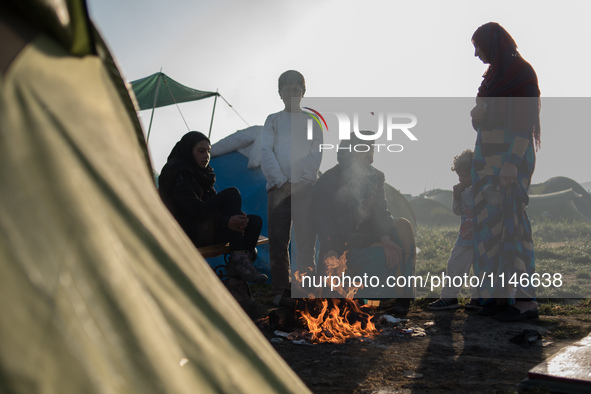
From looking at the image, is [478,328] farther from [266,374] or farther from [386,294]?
[266,374]

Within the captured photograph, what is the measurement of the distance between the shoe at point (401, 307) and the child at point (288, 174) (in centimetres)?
76

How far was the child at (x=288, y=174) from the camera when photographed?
4.59 m

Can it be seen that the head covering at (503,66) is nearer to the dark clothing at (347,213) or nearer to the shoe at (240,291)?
the dark clothing at (347,213)

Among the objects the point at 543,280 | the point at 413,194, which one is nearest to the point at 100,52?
the point at 543,280

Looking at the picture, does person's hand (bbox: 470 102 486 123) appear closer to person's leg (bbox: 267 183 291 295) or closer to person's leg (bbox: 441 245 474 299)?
person's leg (bbox: 441 245 474 299)

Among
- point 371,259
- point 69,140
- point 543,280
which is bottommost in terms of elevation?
point 543,280

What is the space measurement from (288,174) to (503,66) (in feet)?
6.21

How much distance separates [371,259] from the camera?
4430mm

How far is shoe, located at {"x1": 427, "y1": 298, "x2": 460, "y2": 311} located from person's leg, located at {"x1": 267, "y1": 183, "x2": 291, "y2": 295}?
1.25m

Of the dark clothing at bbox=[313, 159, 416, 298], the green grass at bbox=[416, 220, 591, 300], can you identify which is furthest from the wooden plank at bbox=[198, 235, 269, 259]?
the green grass at bbox=[416, 220, 591, 300]

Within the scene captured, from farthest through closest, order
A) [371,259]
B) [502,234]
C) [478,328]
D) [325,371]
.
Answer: [371,259]
[502,234]
[478,328]
[325,371]

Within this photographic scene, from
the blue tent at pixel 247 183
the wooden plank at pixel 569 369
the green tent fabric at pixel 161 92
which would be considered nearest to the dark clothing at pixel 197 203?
the blue tent at pixel 247 183

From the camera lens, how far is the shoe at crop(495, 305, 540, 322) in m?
3.96

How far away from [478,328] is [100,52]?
3286 millimetres
